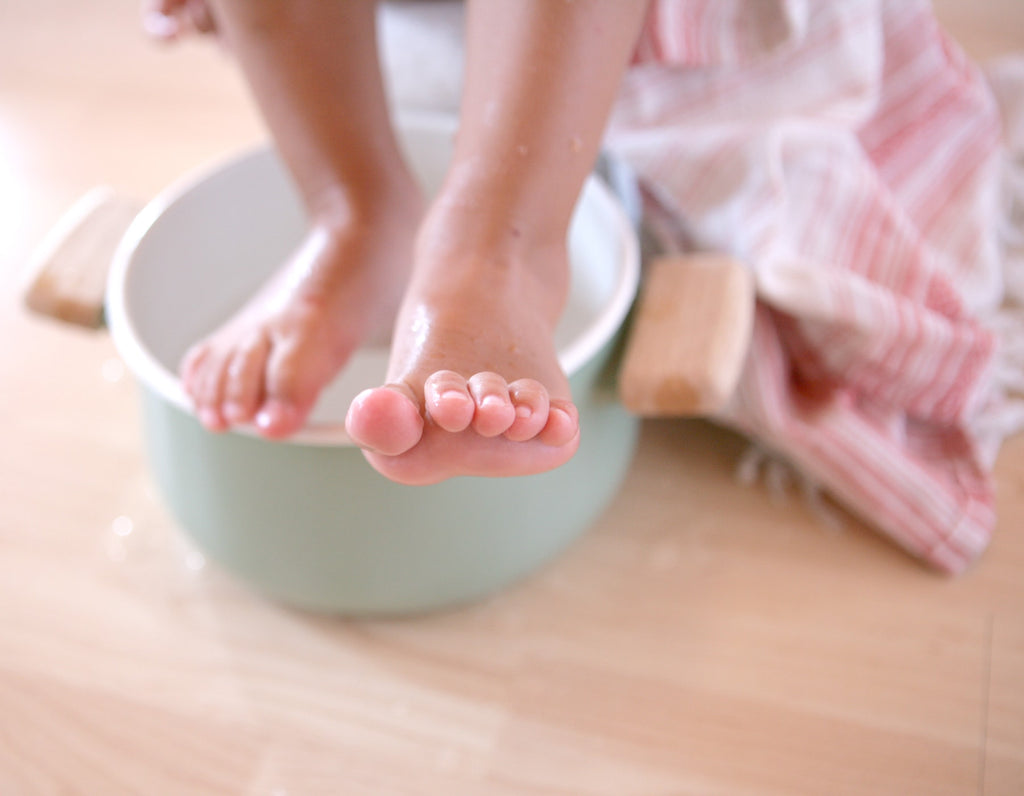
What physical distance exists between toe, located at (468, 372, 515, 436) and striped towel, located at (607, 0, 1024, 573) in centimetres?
34

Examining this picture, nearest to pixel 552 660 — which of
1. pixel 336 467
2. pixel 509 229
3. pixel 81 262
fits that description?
pixel 336 467

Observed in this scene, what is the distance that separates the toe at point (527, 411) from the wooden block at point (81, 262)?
0.40 metres

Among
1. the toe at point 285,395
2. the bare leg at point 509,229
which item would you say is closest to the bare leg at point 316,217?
the toe at point 285,395

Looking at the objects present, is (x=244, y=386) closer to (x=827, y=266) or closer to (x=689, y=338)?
(x=689, y=338)

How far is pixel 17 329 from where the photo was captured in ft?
3.08

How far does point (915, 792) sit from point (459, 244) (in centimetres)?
44

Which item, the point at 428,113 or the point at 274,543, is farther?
the point at 428,113

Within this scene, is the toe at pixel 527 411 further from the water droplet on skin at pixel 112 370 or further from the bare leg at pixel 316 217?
the water droplet on skin at pixel 112 370

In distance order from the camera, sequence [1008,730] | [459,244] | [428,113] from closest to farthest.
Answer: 1. [459,244]
2. [1008,730]
3. [428,113]

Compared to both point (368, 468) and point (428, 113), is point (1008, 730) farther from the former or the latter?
point (428, 113)

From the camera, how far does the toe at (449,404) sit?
1.31ft

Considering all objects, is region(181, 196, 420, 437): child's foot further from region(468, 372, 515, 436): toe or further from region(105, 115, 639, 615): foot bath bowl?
region(468, 372, 515, 436): toe

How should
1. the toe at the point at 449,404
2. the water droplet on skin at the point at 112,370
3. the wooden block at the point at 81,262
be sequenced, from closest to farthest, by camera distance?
the toe at the point at 449,404, the wooden block at the point at 81,262, the water droplet on skin at the point at 112,370

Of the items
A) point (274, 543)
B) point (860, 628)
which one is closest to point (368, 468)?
point (274, 543)
